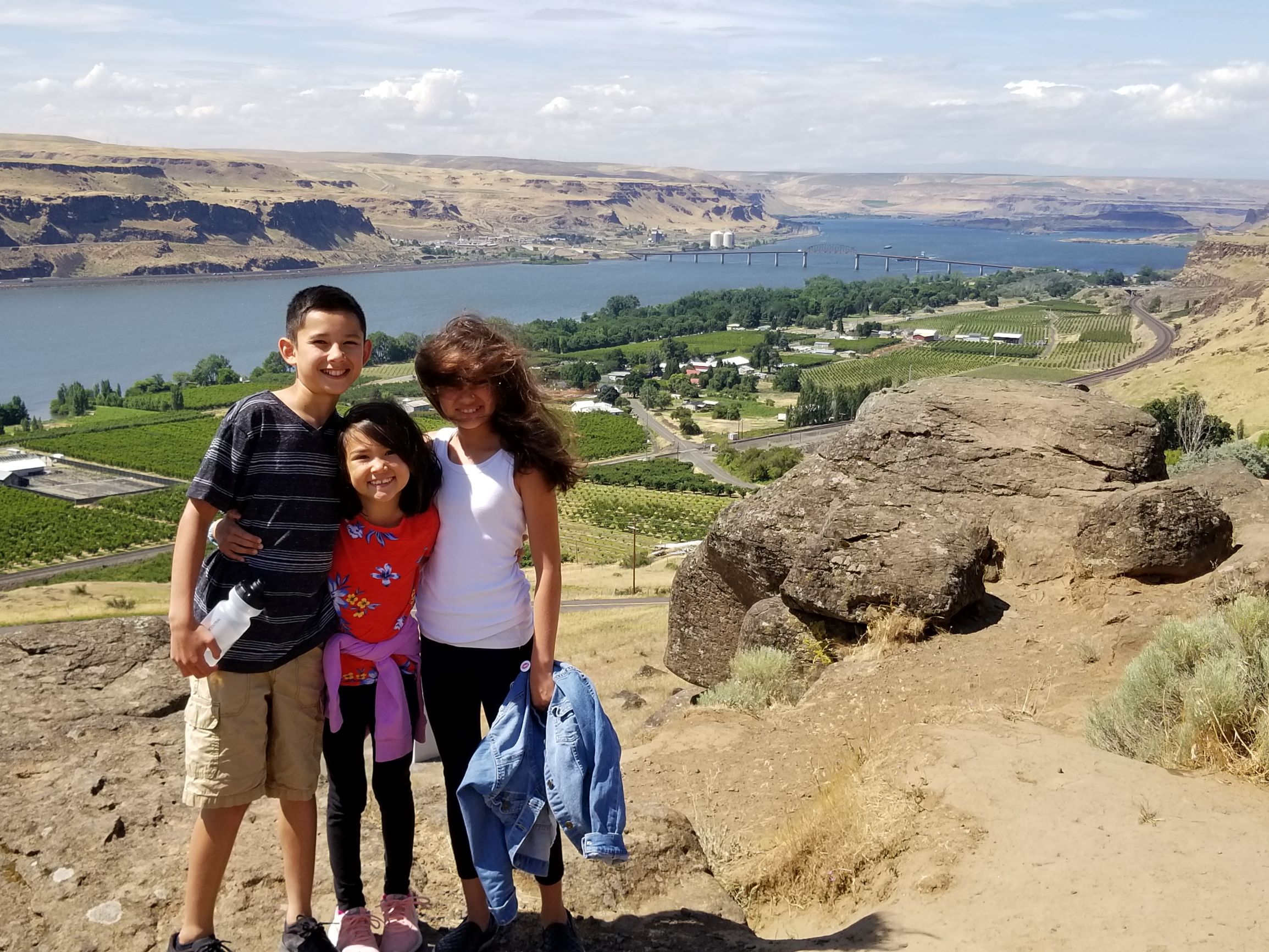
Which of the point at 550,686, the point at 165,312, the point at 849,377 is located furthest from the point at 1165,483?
the point at 165,312

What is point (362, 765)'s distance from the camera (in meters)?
3.90

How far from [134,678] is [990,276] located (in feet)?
636

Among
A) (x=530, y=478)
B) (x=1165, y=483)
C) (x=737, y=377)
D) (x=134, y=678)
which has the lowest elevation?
(x=737, y=377)

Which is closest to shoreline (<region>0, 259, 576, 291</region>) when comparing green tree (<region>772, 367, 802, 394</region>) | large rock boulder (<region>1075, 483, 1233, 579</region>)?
green tree (<region>772, 367, 802, 394</region>)

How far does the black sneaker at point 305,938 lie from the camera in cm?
372

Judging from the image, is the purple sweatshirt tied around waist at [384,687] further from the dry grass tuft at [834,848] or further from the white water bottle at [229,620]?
the dry grass tuft at [834,848]

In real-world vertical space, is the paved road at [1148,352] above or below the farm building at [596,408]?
above

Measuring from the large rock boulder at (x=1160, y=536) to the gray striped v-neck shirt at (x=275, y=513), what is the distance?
703 cm

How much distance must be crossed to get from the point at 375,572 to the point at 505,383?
0.77 m

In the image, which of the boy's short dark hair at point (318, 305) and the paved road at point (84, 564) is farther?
the paved road at point (84, 564)

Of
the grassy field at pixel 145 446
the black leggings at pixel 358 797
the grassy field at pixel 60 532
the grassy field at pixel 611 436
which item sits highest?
the black leggings at pixel 358 797

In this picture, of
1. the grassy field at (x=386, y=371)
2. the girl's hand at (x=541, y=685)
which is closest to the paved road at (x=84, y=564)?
the girl's hand at (x=541, y=685)

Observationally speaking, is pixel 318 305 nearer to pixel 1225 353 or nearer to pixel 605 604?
pixel 605 604

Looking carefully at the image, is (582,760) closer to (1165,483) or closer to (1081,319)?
(1165,483)
